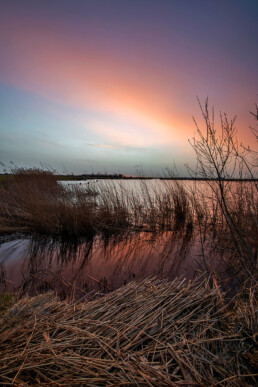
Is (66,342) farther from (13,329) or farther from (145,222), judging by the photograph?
(145,222)

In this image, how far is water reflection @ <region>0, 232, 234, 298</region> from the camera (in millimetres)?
2996

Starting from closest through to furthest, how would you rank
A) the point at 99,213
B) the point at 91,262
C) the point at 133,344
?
the point at 133,344, the point at 91,262, the point at 99,213

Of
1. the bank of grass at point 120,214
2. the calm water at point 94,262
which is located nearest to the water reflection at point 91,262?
the calm water at point 94,262

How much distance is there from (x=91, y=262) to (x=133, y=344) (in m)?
3.00

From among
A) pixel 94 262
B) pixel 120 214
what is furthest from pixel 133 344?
pixel 120 214

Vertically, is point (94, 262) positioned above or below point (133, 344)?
below

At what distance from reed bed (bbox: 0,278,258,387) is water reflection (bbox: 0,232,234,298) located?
1.28 m

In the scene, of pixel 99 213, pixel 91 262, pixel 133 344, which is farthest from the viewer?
pixel 99 213

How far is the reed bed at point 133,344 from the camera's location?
2.92 ft

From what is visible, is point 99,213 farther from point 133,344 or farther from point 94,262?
point 133,344

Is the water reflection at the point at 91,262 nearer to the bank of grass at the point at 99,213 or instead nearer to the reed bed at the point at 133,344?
the bank of grass at the point at 99,213

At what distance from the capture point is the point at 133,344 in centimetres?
109

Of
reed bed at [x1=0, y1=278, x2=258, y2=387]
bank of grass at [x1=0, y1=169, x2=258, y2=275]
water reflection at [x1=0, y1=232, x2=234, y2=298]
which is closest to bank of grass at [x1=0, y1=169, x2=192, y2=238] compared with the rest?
bank of grass at [x1=0, y1=169, x2=258, y2=275]

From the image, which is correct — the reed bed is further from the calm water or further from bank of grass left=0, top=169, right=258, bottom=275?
bank of grass left=0, top=169, right=258, bottom=275
